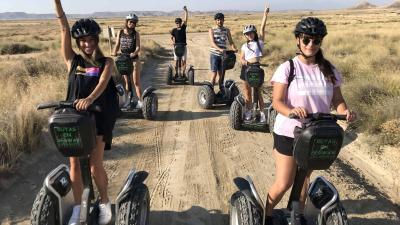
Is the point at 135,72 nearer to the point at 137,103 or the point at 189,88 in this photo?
the point at 137,103

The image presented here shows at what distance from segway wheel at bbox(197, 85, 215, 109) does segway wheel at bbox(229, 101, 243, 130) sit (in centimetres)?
182

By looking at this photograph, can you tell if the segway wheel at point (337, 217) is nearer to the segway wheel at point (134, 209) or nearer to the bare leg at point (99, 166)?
the segway wheel at point (134, 209)

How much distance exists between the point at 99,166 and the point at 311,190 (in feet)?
6.37

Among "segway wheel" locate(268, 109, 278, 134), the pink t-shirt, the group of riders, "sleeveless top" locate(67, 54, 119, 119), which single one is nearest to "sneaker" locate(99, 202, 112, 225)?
the group of riders

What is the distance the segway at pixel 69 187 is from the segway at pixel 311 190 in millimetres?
922

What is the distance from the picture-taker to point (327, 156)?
3.20 metres

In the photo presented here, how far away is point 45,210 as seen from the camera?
12.0ft

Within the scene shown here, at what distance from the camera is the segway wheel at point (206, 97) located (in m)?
10.1

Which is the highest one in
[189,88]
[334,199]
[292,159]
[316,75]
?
[316,75]

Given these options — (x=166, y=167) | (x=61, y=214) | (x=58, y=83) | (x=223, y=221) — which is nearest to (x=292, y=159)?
(x=223, y=221)

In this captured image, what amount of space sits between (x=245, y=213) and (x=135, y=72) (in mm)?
6210

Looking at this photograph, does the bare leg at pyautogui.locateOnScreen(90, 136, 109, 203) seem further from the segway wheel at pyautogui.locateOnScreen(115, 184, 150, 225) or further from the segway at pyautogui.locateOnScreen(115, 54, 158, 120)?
the segway at pyautogui.locateOnScreen(115, 54, 158, 120)

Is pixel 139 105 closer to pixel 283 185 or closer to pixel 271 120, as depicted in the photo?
pixel 271 120

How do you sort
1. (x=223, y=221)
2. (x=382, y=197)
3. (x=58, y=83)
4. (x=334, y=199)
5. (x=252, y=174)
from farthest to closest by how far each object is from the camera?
(x=58, y=83) < (x=252, y=174) < (x=382, y=197) < (x=223, y=221) < (x=334, y=199)
